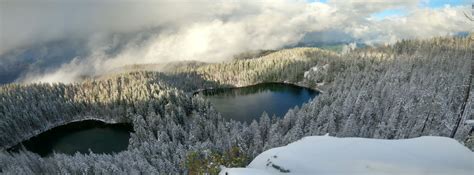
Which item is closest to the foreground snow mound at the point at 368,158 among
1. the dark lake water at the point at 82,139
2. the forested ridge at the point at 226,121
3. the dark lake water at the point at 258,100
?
the forested ridge at the point at 226,121

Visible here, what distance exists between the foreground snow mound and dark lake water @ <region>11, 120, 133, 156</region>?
3552 inches

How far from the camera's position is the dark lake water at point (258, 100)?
134 m

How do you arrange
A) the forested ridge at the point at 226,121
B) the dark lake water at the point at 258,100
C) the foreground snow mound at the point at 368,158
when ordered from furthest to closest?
the dark lake water at the point at 258,100, the forested ridge at the point at 226,121, the foreground snow mound at the point at 368,158

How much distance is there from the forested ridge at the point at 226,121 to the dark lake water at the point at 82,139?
5.66 metres

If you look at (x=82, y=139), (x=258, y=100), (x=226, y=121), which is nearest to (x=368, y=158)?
(x=226, y=121)

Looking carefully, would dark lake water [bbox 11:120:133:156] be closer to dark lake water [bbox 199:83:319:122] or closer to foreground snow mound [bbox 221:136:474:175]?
dark lake water [bbox 199:83:319:122]

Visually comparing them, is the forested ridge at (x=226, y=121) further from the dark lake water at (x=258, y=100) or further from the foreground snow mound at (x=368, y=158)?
the dark lake water at (x=258, y=100)

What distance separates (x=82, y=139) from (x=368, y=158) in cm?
11890

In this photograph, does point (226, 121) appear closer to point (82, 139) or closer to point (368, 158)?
point (82, 139)

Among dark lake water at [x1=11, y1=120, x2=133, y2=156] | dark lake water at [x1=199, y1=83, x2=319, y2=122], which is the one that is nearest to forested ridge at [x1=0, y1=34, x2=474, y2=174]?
dark lake water at [x1=11, y1=120, x2=133, y2=156]

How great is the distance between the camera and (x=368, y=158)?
840 inches

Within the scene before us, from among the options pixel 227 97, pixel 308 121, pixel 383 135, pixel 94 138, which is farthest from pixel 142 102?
pixel 383 135

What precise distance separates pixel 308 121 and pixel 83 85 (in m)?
139

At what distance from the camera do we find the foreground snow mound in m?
19.4
